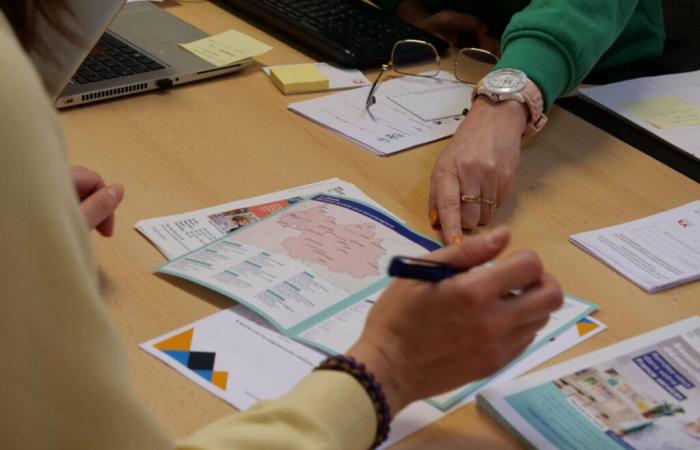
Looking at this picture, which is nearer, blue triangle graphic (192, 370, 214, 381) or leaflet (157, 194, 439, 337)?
blue triangle graphic (192, 370, 214, 381)

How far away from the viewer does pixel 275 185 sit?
4.13 feet

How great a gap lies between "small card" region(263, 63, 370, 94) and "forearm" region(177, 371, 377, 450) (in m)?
0.85

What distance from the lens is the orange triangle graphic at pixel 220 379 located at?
90cm

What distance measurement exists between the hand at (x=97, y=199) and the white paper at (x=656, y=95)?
0.91m

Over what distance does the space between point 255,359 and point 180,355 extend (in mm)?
77

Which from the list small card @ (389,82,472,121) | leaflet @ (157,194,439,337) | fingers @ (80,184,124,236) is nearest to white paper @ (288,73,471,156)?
small card @ (389,82,472,121)

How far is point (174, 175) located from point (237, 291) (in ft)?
1.02

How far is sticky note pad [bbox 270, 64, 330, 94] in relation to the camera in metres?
1.54

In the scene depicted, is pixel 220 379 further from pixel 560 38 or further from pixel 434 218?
pixel 560 38

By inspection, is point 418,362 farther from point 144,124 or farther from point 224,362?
point 144,124

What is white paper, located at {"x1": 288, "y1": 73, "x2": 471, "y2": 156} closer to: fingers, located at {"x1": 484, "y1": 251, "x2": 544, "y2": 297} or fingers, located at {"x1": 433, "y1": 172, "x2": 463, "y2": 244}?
fingers, located at {"x1": 433, "y1": 172, "x2": 463, "y2": 244}

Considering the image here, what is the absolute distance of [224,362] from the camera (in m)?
0.93

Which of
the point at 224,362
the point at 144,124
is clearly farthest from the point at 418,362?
the point at 144,124

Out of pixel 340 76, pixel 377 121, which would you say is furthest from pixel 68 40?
pixel 340 76
